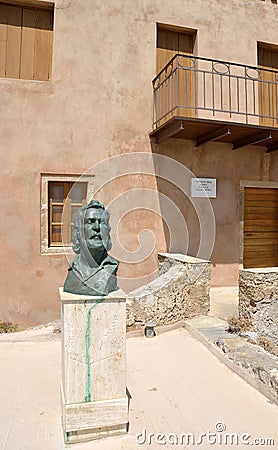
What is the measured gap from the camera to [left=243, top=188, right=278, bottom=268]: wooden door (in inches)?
310

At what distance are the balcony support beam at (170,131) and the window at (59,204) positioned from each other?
159 cm

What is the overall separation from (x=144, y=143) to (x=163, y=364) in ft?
15.1

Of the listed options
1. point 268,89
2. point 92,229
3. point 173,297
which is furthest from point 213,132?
point 92,229

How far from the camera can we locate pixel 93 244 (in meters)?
2.68

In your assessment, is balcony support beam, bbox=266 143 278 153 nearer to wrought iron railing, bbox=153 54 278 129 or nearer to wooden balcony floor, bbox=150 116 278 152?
wooden balcony floor, bbox=150 116 278 152

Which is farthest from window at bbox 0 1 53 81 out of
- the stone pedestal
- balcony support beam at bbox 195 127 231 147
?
the stone pedestal

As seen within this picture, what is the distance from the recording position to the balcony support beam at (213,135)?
246 inches

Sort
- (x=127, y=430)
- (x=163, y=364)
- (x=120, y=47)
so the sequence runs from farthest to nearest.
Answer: (x=120, y=47) → (x=163, y=364) → (x=127, y=430)

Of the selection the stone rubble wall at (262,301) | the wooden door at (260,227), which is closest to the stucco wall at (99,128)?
the wooden door at (260,227)

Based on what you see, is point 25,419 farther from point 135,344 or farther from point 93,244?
point 135,344

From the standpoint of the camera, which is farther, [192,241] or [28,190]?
[192,241]

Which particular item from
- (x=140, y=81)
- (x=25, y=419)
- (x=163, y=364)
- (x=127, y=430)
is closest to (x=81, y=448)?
(x=127, y=430)

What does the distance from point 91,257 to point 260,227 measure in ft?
20.2

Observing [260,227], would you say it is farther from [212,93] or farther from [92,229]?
[92,229]
